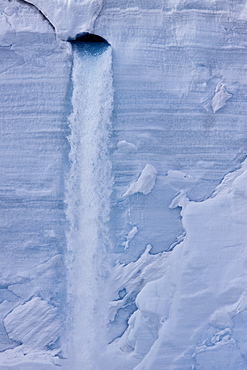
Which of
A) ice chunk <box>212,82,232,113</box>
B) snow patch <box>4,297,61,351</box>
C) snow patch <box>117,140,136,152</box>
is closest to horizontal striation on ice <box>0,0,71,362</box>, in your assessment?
snow patch <box>4,297,61,351</box>

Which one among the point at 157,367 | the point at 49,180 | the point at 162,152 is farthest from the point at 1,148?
the point at 157,367

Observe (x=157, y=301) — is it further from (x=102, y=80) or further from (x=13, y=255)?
(x=102, y=80)

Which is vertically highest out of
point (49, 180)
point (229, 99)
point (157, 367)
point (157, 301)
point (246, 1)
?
point (246, 1)

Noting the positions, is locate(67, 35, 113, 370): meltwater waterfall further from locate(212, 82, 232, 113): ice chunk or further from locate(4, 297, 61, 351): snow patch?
locate(212, 82, 232, 113): ice chunk

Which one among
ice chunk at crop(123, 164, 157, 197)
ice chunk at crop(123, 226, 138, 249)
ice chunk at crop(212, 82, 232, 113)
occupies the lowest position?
ice chunk at crop(123, 226, 138, 249)

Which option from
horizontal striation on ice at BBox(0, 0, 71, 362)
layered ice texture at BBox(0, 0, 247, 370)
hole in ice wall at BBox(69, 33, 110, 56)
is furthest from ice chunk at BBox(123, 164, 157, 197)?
hole in ice wall at BBox(69, 33, 110, 56)

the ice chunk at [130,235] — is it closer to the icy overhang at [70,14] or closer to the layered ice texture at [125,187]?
the layered ice texture at [125,187]

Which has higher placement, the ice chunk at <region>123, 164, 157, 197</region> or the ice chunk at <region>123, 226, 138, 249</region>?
the ice chunk at <region>123, 164, 157, 197</region>

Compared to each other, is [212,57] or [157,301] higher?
[212,57]
